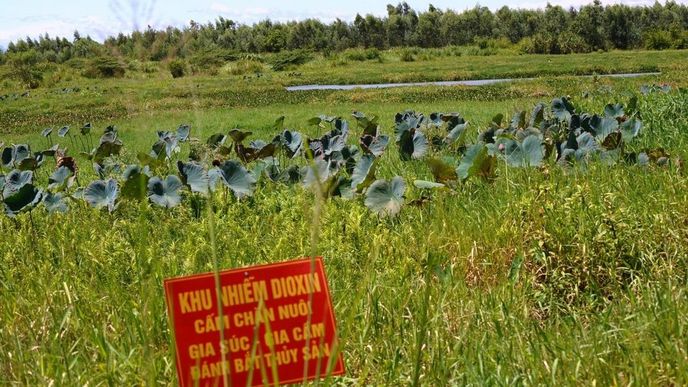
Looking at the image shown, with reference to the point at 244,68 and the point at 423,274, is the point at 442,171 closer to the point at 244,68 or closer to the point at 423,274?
the point at 423,274

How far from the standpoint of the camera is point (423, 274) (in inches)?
117

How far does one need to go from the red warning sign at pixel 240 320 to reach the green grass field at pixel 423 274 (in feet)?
0.29

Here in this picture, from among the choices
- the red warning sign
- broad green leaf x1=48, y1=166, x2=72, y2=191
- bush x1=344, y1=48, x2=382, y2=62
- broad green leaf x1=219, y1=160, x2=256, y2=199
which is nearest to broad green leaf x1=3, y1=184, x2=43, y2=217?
broad green leaf x1=48, y1=166, x2=72, y2=191

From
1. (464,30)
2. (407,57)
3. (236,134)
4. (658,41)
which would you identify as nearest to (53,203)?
(236,134)

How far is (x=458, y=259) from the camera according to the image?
312 centimetres

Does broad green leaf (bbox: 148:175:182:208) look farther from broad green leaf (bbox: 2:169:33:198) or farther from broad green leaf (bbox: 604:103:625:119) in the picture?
broad green leaf (bbox: 604:103:625:119)

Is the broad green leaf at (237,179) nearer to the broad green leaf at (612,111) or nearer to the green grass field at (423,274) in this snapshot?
the green grass field at (423,274)

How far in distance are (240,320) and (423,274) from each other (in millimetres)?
1342

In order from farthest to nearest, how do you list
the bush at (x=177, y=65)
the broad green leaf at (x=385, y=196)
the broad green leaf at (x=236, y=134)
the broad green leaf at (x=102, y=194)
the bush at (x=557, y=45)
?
the bush at (x=557, y=45)
the broad green leaf at (x=236, y=134)
the broad green leaf at (x=102, y=194)
the broad green leaf at (x=385, y=196)
the bush at (x=177, y=65)

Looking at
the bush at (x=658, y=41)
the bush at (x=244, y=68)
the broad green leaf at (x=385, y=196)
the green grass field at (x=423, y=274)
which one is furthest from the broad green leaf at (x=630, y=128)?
the bush at (x=658, y=41)

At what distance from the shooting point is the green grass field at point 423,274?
6.77 ft

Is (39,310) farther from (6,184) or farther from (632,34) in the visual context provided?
(632,34)

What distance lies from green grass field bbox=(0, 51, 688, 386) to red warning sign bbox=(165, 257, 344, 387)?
87 millimetres

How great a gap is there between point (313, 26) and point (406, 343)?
180ft
